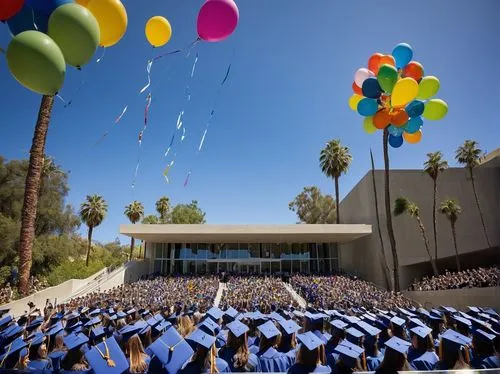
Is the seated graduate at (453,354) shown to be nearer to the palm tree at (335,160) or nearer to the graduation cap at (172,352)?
the graduation cap at (172,352)

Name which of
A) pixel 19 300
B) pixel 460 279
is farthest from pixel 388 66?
pixel 19 300

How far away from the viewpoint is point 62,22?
4.53 metres

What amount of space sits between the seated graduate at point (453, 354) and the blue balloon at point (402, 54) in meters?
8.04

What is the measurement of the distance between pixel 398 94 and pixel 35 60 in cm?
847

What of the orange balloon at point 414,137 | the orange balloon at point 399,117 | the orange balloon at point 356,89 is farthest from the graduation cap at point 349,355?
the orange balloon at point 356,89

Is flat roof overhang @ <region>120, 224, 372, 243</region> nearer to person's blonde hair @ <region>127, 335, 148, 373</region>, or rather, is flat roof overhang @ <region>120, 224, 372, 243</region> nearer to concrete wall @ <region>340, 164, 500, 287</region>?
concrete wall @ <region>340, 164, 500, 287</region>

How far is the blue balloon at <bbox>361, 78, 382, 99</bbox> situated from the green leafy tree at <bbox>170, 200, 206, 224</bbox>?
147 ft

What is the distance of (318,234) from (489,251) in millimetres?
12408

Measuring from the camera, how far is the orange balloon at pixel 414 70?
9648 millimetres

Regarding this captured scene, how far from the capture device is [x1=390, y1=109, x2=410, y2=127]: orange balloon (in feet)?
31.1

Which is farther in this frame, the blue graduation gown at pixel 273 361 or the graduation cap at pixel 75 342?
the blue graduation gown at pixel 273 361

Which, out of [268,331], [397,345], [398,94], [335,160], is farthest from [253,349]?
[335,160]

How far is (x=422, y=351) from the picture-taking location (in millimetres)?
5469

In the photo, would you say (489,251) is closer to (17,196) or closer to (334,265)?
(334,265)
